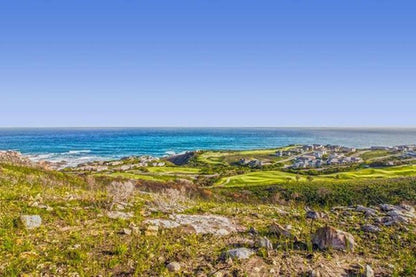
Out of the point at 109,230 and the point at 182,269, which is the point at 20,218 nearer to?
the point at 109,230

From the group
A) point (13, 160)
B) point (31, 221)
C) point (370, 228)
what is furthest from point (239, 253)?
point (13, 160)

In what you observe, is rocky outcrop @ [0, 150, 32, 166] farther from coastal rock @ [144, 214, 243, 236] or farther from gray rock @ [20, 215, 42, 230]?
coastal rock @ [144, 214, 243, 236]

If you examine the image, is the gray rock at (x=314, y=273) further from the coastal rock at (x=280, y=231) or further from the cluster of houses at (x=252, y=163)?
the cluster of houses at (x=252, y=163)

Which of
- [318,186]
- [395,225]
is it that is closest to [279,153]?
[318,186]

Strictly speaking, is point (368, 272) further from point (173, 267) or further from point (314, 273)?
point (173, 267)

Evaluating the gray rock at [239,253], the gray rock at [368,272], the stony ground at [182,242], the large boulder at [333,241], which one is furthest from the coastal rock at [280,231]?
the gray rock at [368,272]

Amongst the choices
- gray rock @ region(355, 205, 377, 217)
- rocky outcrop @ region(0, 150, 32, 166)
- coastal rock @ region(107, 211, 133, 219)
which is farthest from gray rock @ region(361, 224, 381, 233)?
rocky outcrop @ region(0, 150, 32, 166)
